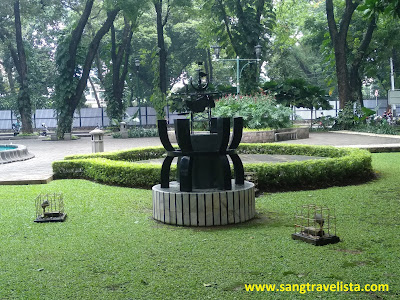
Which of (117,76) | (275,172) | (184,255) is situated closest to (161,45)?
(117,76)

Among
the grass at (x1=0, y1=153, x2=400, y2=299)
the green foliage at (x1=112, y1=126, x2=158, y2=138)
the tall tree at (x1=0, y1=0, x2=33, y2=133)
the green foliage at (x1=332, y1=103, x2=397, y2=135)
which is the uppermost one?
the tall tree at (x1=0, y1=0, x2=33, y2=133)

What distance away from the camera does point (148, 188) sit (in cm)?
916

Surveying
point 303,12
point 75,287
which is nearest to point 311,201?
point 75,287

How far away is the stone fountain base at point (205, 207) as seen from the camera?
609 cm

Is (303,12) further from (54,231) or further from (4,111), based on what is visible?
(54,231)

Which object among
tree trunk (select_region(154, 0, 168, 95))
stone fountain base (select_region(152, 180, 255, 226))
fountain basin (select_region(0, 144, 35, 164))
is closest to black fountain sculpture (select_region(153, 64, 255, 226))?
stone fountain base (select_region(152, 180, 255, 226))

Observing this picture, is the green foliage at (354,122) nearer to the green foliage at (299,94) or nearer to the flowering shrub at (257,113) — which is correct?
the green foliage at (299,94)

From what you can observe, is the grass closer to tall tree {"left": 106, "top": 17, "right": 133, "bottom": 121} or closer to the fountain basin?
the fountain basin

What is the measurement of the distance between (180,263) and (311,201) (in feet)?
11.5

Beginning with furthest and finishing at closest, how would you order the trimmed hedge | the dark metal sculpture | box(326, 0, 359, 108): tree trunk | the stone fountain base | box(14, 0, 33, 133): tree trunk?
box(14, 0, 33, 133): tree trunk
box(326, 0, 359, 108): tree trunk
the trimmed hedge
the dark metal sculpture
the stone fountain base

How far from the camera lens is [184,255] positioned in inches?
193

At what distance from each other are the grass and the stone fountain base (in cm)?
16

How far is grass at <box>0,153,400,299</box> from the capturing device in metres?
4.01

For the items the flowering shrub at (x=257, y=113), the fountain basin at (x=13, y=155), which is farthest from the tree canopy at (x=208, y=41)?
the fountain basin at (x=13, y=155)
